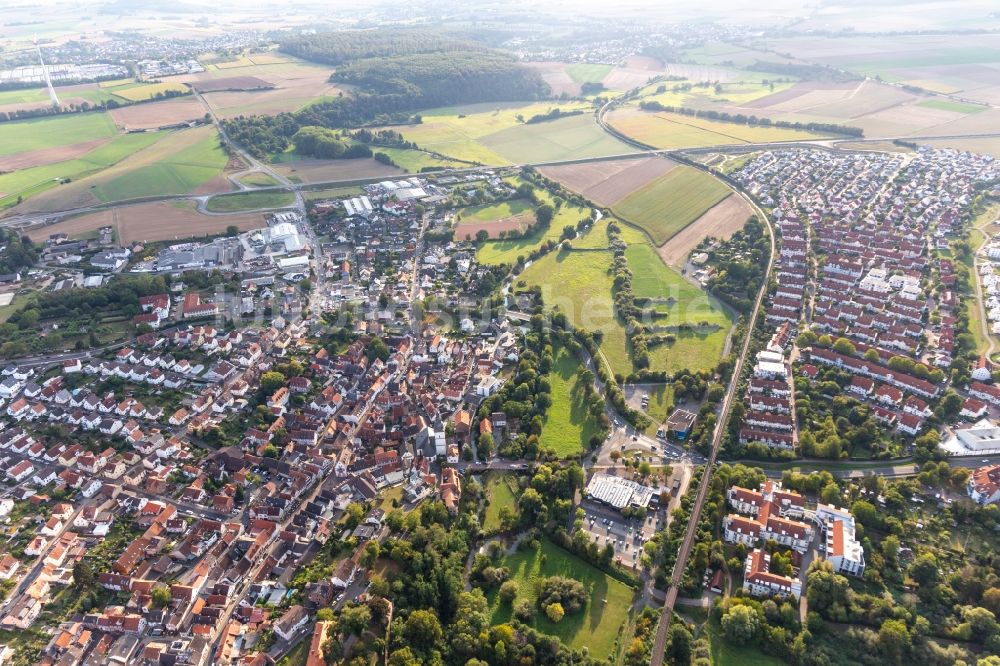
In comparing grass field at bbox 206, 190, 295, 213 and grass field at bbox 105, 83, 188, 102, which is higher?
grass field at bbox 105, 83, 188, 102

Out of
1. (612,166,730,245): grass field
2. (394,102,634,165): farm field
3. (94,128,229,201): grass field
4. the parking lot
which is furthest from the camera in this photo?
(394,102,634,165): farm field

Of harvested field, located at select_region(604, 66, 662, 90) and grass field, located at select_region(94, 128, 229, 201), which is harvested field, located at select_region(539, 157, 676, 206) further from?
harvested field, located at select_region(604, 66, 662, 90)

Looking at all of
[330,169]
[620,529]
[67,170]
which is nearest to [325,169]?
[330,169]

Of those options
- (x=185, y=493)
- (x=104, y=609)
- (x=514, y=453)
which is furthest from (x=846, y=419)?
(x=104, y=609)

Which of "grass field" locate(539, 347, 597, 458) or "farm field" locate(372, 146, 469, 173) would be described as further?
"farm field" locate(372, 146, 469, 173)

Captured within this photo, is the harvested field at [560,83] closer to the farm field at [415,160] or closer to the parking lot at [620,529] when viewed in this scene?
the farm field at [415,160]

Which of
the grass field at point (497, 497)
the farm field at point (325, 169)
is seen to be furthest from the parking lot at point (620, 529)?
the farm field at point (325, 169)

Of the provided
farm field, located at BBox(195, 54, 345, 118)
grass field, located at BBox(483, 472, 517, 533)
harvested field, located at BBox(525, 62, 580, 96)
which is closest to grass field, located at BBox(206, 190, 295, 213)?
farm field, located at BBox(195, 54, 345, 118)
